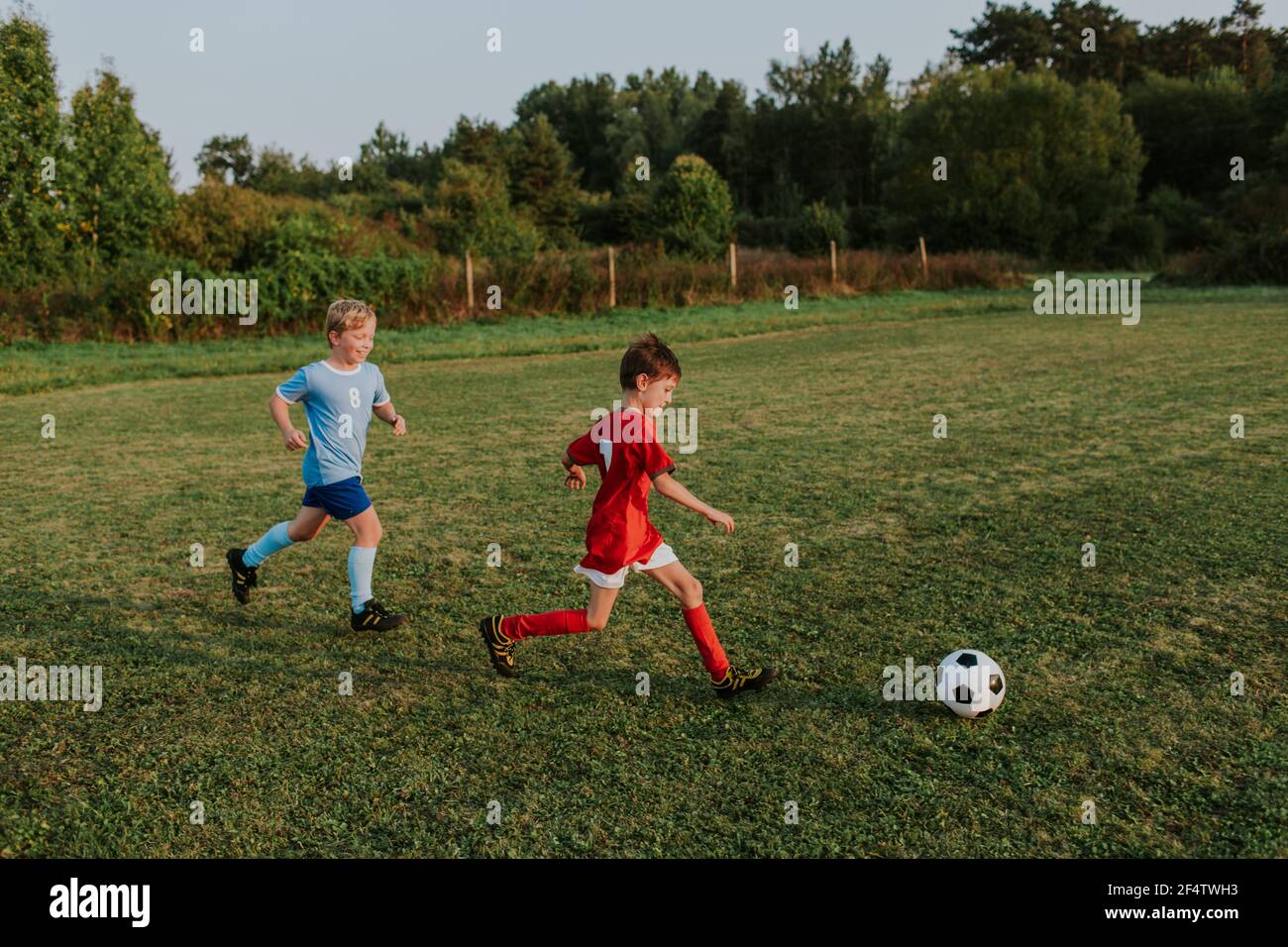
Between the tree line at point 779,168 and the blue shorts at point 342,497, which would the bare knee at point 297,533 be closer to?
the blue shorts at point 342,497

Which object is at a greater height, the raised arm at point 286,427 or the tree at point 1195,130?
the tree at point 1195,130

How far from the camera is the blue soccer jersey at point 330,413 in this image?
5539mm

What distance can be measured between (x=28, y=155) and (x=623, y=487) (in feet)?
102

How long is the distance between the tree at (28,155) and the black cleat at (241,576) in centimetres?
2556

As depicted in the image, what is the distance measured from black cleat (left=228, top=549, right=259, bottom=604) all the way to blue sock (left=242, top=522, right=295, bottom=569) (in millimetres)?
34

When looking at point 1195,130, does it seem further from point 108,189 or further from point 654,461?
point 654,461

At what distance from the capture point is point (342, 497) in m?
5.62

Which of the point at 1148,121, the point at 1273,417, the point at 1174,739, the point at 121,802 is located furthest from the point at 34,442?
the point at 1148,121

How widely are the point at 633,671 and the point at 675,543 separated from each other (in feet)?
7.80

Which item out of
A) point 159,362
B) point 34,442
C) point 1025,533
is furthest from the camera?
point 159,362

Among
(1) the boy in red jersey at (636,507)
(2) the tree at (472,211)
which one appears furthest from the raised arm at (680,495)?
(2) the tree at (472,211)

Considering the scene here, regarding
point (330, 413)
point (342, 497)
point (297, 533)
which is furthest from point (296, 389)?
point (297, 533)
